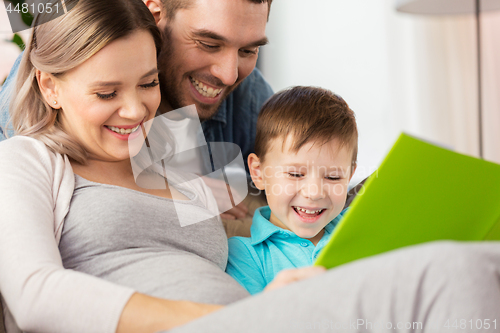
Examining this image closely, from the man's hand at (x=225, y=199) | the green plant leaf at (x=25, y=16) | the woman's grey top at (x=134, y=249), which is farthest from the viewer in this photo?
the green plant leaf at (x=25, y=16)

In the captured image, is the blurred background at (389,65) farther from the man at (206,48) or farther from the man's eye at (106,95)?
the man's eye at (106,95)

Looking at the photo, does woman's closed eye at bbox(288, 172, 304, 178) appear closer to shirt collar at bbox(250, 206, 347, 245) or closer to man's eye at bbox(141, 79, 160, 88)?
shirt collar at bbox(250, 206, 347, 245)

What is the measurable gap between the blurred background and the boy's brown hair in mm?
1670

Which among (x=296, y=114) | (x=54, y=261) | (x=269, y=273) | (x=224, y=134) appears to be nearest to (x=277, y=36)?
(x=224, y=134)

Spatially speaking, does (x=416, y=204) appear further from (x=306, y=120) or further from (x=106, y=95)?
(x=106, y=95)

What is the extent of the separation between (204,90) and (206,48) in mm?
143

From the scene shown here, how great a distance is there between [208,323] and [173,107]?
0.94 meters

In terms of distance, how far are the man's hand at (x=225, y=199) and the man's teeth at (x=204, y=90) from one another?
11.6 inches

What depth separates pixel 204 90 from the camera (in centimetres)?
139

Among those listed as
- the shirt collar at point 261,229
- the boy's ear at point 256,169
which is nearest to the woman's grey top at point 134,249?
the shirt collar at point 261,229

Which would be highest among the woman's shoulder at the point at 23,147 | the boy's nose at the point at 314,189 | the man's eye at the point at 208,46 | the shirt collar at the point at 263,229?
the man's eye at the point at 208,46

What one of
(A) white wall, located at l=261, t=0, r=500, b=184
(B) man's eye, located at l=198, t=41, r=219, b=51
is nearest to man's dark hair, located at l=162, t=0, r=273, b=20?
(B) man's eye, located at l=198, t=41, r=219, b=51

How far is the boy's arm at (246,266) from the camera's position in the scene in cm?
97

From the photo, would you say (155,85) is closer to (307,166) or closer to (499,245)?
(307,166)
